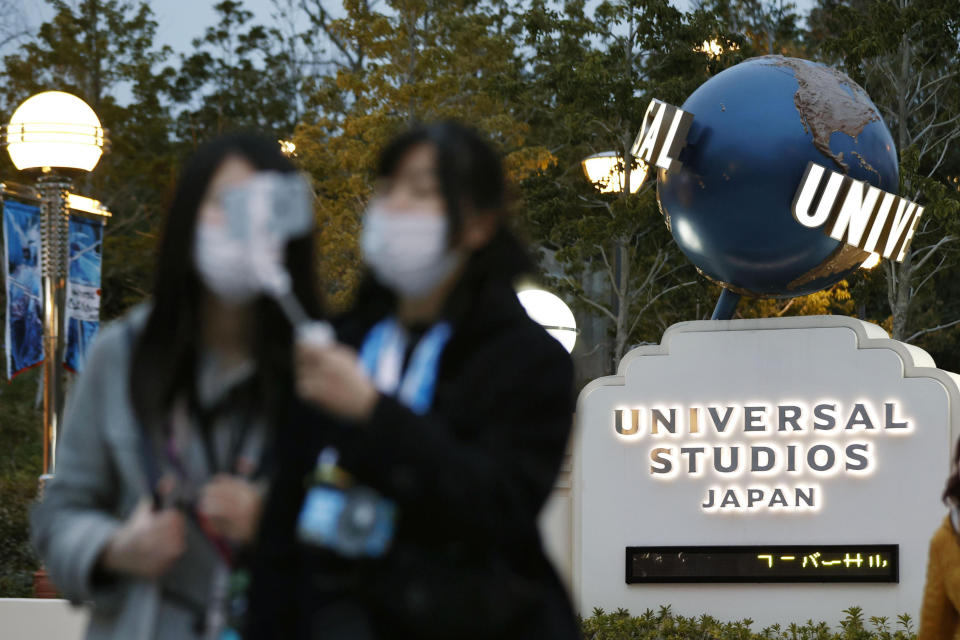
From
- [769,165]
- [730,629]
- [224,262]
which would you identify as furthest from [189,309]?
[730,629]

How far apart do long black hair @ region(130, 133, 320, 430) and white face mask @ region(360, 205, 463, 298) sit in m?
0.14

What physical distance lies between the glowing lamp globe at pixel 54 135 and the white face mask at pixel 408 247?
878cm

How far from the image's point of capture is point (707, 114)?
9.70 m

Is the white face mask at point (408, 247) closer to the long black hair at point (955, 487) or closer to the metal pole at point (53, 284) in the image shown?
the long black hair at point (955, 487)

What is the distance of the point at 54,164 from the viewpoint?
412 inches

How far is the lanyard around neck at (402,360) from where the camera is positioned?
2.10m

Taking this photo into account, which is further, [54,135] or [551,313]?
[551,313]

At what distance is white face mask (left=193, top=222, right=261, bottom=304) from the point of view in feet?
6.86

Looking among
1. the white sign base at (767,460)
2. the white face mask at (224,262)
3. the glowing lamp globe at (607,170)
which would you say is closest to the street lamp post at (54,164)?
the white sign base at (767,460)

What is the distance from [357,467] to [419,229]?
0.36 m

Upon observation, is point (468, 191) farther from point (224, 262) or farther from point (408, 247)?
point (224, 262)

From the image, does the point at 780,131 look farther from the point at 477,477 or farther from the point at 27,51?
the point at 27,51

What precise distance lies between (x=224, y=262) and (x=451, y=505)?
49 cm

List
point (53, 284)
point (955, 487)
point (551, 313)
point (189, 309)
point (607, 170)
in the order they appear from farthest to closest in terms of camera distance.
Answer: point (607, 170) < point (551, 313) < point (53, 284) < point (955, 487) < point (189, 309)
